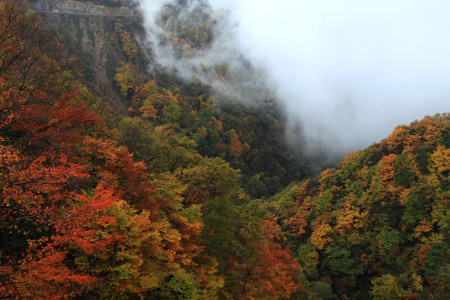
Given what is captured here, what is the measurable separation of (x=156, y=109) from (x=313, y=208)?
65.9 meters

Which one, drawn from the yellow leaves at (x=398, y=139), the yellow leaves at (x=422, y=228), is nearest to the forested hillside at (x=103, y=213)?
the yellow leaves at (x=422, y=228)

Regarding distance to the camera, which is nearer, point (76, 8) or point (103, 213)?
point (103, 213)

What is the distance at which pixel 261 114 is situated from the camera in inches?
7037

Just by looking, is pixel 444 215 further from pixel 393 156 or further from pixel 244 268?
pixel 244 268

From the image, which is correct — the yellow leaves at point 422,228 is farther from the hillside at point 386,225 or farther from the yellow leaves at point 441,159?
the yellow leaves at point 441,159

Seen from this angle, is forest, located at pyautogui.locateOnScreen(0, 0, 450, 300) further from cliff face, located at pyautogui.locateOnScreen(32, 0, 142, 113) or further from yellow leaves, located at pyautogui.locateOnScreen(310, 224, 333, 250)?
cliff face, located at pyautogui.locateOnScreen(32, 0, 142, 113)

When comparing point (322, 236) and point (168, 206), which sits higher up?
point (322, 236)

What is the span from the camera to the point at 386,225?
180 feet

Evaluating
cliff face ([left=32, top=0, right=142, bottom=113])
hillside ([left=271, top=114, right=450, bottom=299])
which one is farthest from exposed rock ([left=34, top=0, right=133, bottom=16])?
hillside ([left=271, top=114, right=450, bottom=299])

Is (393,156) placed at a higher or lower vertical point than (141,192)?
higher

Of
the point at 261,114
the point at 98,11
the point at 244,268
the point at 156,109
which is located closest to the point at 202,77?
the point at 261,114

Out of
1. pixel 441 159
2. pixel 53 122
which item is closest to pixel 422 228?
pixel 441 159

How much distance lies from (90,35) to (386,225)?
13382 centimetres

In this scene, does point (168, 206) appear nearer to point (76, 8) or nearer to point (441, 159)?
point (441, 159)
